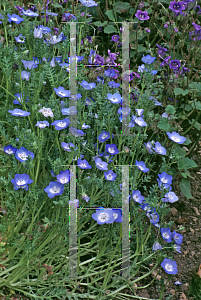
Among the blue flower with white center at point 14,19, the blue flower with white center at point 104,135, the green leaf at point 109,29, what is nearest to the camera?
the blue flower with white center at point 104,135

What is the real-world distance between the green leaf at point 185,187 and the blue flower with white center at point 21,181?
1.07m

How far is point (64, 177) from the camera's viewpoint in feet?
4.82

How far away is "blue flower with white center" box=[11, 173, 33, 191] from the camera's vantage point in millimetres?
1392

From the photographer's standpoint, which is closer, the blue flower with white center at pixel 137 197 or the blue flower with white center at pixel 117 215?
the blue flower with white center at pixel 117 215

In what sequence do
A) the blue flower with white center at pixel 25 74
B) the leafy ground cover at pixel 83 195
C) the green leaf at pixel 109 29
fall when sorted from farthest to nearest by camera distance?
the green leaf at pixel 109 29
the blue flower with white center at pixel 25 74
the leafy ground cover at pixel 83 195

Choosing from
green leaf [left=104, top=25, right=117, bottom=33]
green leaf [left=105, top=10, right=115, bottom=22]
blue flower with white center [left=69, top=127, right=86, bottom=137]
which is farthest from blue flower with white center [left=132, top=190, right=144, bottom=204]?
green leaf [left=105, top=10, right=115, bottom=22]

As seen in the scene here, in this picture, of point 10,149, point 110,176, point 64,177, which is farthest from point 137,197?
point 10,149

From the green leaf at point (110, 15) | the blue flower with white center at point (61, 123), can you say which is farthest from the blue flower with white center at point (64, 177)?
the green leaf at point (110, 15)

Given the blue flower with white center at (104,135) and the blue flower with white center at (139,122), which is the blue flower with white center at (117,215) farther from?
the blue flower with white center at (139,122)

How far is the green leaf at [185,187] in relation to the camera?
2072 mm

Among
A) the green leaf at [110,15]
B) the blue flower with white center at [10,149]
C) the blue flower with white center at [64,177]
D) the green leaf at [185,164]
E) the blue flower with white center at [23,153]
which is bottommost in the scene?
the green leaf at [185,164]

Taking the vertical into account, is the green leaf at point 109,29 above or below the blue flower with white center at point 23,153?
above

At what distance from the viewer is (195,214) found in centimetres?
210

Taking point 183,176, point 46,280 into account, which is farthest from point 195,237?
point 46,280
